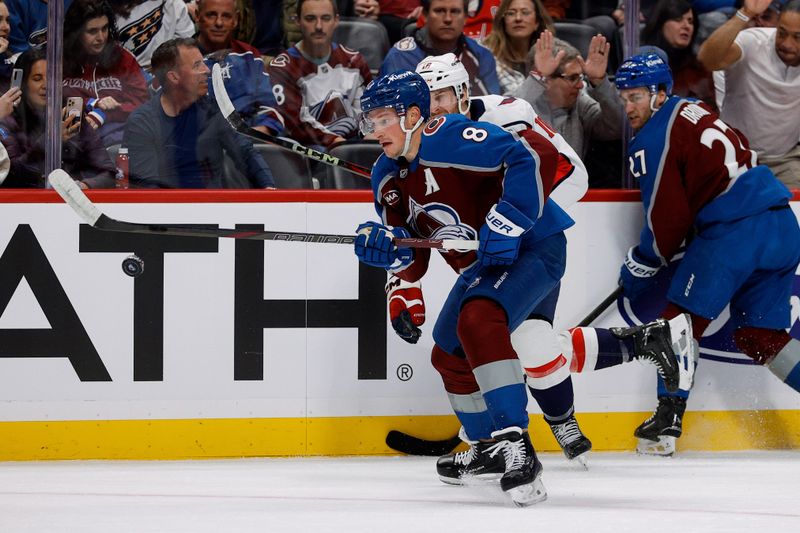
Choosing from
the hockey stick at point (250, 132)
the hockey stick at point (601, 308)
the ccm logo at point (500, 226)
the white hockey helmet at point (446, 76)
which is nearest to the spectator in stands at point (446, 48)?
the hockey stick at point (250, 132)

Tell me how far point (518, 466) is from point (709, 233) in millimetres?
1476

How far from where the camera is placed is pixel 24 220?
3.99 m

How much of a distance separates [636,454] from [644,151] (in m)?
1.02

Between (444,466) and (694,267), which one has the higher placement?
(694,267)

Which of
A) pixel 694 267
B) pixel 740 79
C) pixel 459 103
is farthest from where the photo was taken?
pixel 740 79

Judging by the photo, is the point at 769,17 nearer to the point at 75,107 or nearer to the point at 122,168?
the point at 122,168

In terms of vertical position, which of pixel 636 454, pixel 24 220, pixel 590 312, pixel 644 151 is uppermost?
pixel 644 151

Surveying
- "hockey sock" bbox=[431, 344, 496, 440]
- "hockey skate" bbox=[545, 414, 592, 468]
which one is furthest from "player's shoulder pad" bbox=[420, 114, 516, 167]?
"hockey skate" bbox=[545, 414, 592, 468]

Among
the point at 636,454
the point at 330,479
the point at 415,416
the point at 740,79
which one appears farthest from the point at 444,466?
the point at 740,79

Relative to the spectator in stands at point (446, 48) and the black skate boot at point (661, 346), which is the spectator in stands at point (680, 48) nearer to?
the spectator in stands at point (446, 48)

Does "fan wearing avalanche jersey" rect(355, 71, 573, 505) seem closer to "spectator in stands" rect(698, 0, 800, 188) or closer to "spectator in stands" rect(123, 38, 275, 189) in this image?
"spectator in stands" rect(123, 38, 275, 189)

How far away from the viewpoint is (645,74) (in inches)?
163

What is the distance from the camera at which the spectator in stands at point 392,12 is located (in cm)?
442

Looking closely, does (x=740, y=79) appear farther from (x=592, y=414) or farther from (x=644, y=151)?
(x=592, y=414)
